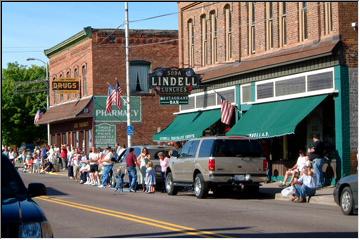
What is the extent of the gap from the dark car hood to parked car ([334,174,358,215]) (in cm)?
987

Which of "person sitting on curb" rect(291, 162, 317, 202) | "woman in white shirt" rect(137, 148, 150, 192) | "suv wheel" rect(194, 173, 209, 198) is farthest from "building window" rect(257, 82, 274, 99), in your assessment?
"person sitting on curb" rect(291, 162, 317, 202)

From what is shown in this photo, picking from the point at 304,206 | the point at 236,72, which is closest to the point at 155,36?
the point at 236,72

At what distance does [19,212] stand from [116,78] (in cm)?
4150

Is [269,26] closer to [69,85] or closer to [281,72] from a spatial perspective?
[281,72]

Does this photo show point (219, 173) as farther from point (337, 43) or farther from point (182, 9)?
point (182, 9)

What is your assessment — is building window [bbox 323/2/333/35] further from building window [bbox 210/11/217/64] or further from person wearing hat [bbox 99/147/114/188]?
person wearing hat [bbox 99/147/114/188]

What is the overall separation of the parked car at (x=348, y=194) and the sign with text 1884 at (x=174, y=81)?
1737cm

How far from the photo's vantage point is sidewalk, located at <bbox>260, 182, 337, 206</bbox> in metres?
22.3

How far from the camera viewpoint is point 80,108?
51.4 meters

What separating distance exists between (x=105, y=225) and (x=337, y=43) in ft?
45.3

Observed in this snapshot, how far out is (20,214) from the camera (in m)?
8.57

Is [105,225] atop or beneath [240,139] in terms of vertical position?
beneath

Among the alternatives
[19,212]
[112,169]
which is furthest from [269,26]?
[19,212]

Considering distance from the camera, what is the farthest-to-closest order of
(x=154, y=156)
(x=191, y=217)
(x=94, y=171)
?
1. (x=94, y=171)
2. (x=154, y=156)
3. (x=191, y=217)
